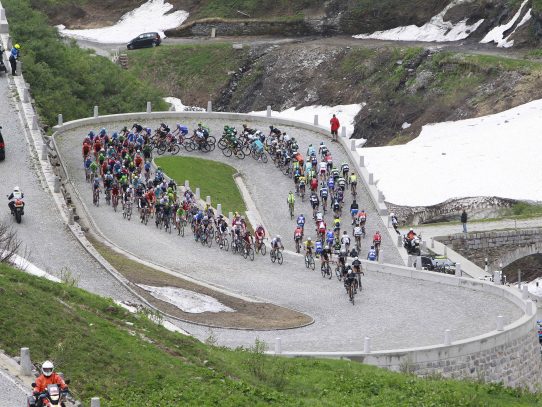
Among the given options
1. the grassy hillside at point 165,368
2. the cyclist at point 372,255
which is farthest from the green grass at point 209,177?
the grassy hillside at point 165,368

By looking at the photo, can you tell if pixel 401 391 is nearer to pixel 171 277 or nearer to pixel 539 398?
pixel 539 398

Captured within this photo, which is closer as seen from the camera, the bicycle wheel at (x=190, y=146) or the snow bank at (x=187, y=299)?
the snow bank at (x=187, y=299)

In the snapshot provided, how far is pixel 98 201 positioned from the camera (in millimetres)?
63219

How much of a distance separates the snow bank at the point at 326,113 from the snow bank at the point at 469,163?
14707 mm

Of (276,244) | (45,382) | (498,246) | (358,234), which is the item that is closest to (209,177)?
(358,234)

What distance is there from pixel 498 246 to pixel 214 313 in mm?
25974

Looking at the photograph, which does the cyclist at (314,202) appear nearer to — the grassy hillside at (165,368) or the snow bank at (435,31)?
the grassy hillside at (165,368)

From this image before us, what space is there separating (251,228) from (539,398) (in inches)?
919

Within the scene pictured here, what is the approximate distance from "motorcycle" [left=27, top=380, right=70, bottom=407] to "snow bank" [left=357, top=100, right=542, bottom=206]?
48.8 meters

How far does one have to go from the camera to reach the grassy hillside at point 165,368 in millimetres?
33375

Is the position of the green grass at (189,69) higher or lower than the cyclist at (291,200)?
higher

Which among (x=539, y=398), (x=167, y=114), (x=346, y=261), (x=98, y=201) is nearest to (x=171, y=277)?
(x=346, y=261)

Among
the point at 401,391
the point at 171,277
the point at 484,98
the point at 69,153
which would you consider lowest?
the point at 401,391

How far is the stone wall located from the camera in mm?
71875
